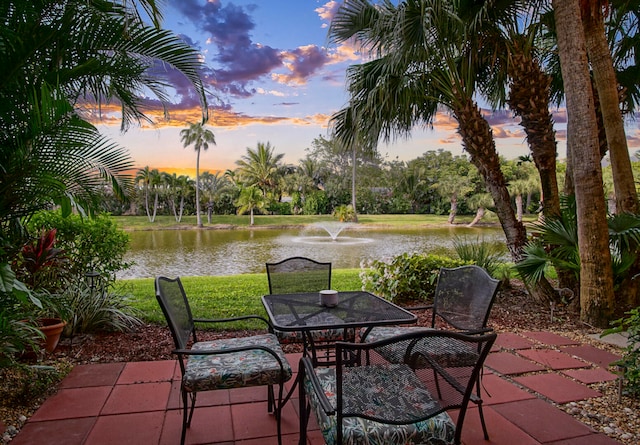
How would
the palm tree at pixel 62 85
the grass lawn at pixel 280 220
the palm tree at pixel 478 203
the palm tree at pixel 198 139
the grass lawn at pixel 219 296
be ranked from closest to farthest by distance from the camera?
1. the palm tree at pixel 62 85
2. the grass lawn at pixel 219 296
3. the palm tree at pixel 478 203
4. the grass lawn at pixel 280 220
5. the palm tree at pixel 198 139

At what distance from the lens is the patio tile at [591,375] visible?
2592 mm

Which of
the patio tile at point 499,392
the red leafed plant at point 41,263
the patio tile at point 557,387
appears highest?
the red leafed plant at point 41,263

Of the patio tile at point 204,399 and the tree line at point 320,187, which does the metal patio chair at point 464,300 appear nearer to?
the patio tile at point 204,399

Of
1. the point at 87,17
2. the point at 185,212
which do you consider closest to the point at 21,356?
the point at 87,17

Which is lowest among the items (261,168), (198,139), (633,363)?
(633,363)

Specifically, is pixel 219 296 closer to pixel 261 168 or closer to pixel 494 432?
pixel 494 432

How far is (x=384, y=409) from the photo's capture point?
1.48 m

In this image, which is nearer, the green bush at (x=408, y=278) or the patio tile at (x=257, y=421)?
the patio tile at (x=257, y=421)

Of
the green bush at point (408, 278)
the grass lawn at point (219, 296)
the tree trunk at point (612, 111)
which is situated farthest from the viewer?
the green bush at point (408, 278)

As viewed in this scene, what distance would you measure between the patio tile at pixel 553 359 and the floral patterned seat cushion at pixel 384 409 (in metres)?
1.68

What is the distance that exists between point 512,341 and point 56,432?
3.13m

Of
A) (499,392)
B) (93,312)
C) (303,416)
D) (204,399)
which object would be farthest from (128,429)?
(499,392)

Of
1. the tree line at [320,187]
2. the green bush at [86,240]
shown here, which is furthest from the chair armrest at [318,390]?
the tree line at [320,187]

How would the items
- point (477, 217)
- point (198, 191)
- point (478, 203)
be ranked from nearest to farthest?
point (478, 203) → point (477, 217) → point (198, 191)
